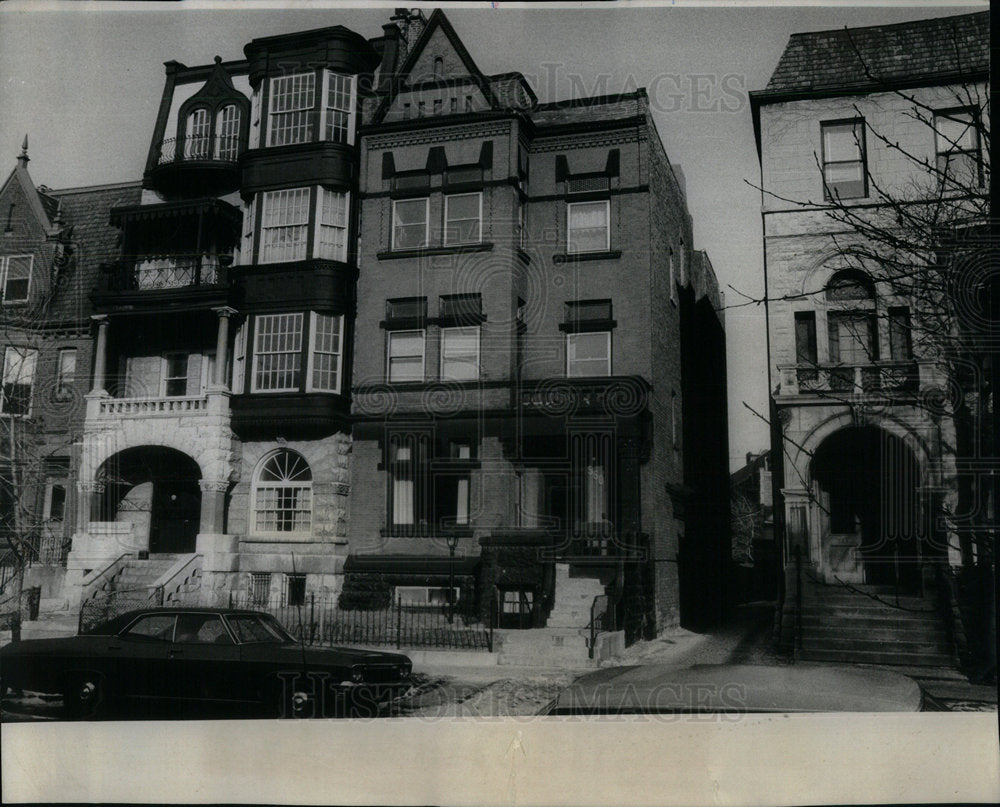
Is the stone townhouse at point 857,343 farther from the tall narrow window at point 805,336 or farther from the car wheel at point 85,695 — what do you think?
the car wheel at point 85,695

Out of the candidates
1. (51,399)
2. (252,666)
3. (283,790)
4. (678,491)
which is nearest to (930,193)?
(678,491)

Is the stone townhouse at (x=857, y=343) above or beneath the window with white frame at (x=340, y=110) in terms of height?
beneath

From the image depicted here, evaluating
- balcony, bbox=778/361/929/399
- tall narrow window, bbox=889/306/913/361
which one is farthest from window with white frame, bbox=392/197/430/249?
tall narrow window, bbox=889/306/913/361

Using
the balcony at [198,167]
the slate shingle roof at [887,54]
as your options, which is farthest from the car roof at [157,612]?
the slate shingle roof at [887,54]

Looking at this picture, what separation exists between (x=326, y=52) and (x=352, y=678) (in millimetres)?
8753

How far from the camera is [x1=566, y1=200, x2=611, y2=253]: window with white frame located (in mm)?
12734

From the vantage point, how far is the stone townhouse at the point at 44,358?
37.8 feet

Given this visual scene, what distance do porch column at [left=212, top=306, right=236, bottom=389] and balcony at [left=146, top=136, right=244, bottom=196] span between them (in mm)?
1894

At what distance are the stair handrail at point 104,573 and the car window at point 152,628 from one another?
6.78 ft

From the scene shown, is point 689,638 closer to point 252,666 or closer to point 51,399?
point 252,666

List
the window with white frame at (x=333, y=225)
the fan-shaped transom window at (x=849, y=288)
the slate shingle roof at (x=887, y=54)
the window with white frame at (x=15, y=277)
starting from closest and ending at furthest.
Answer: the slate shingle roof at (x=887, y=54) → the fan-shaped transom window at (x=849, y=288) → the window with white frame at (x=15, y=277) → the window with white frame at (x=333, y=225)

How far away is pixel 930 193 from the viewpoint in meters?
10.4

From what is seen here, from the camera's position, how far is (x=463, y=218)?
43.5ft

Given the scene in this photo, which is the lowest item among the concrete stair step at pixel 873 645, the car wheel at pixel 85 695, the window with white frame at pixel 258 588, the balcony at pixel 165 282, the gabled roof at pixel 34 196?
the car wheel at pixel 85 695
